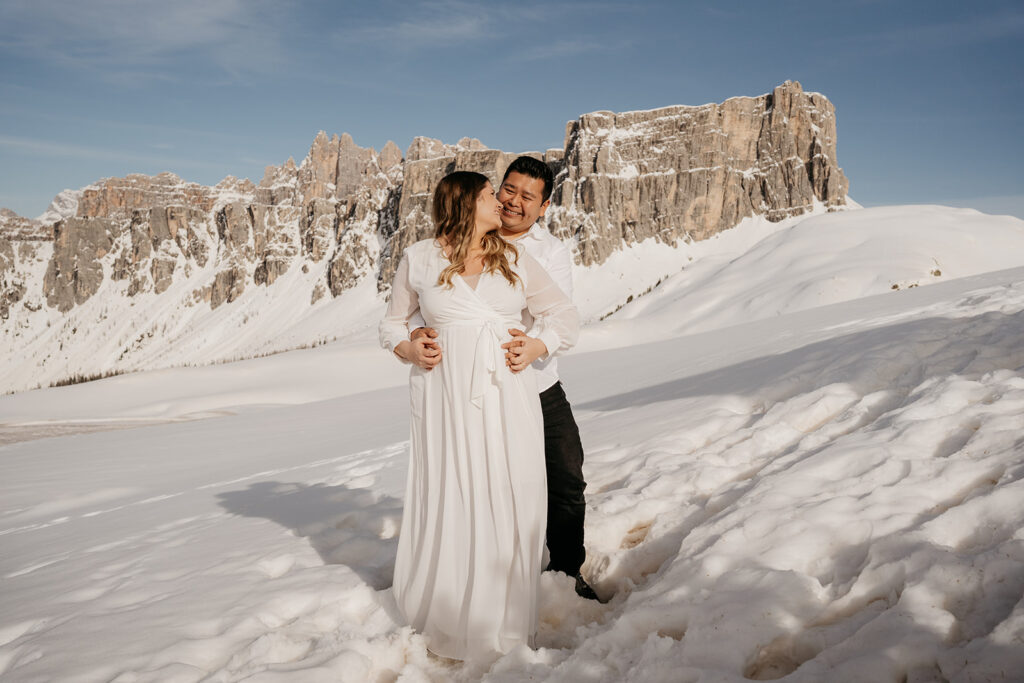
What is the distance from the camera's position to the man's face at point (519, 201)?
327 cm

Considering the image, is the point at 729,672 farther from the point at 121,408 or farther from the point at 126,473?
the point at 121,408

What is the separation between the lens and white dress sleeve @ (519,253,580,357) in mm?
3020

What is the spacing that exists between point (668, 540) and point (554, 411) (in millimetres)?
979

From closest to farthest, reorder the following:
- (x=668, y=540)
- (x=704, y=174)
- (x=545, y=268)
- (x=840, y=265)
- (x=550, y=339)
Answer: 1. (x=550, y=339)
2. (x=545, y=268)
3. (x=668, y=540)
4. (x=840, y=265)
5. (x=704, y=174)

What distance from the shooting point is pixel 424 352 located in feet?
9.41

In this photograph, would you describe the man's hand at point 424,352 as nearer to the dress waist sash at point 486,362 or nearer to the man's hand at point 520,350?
the dress waist sash at point 486,362

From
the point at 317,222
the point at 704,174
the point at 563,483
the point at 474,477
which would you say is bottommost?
the point at 563,483

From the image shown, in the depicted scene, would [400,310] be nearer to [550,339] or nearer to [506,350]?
[506,350]

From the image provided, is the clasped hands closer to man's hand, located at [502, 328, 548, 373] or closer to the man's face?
man's hand, located at [502, 328, 548, 373]

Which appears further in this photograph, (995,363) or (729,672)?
(995,363)

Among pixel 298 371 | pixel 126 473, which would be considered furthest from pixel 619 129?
pixel 126 473

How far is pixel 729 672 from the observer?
2.20 m

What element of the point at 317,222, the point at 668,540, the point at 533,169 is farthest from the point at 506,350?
the point at 317,222

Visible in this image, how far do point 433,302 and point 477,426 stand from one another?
576mm
